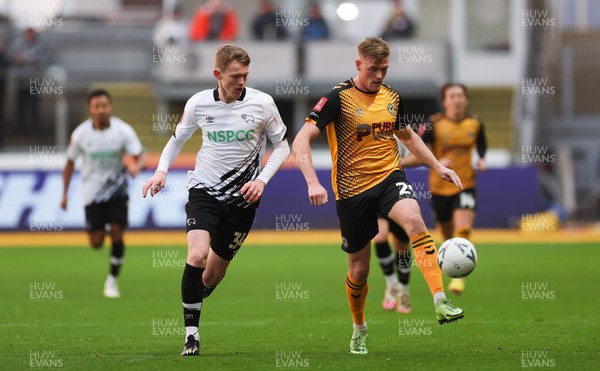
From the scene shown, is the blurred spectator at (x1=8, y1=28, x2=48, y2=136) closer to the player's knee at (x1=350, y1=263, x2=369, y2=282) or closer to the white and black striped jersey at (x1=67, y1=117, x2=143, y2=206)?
the white and black striped jersey at (x1=67, y1=117, x2=143, y2=206)

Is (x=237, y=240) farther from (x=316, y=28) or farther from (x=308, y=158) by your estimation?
(x=316, y=28)

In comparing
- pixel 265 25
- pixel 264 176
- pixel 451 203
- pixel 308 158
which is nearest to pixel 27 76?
pixel 265 25

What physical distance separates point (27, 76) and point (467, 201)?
714 inches

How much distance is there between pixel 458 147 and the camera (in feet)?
47.9

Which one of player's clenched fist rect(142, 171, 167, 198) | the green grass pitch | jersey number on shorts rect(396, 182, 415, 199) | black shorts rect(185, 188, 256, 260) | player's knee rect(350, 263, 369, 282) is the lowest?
the green grass pitch

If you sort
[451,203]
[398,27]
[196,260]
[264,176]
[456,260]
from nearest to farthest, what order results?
[456,260] < [196,260] < [264,176] < [451,203] < [398,27]

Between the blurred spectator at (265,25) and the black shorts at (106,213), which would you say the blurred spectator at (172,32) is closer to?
the blurred spectator at (265,25)

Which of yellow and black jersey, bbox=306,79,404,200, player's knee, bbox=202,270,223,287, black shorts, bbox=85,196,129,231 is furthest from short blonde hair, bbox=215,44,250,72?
black shorts, bbox=85,196,129,231

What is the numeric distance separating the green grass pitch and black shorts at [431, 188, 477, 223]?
1.02 meters

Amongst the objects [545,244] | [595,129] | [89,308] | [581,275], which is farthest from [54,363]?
[595,129]

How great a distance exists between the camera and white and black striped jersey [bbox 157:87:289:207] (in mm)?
9906

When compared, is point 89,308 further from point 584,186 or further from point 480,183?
point 584,186

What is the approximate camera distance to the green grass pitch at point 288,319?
365 inches

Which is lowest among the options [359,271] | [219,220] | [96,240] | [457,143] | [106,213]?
[96,240]
